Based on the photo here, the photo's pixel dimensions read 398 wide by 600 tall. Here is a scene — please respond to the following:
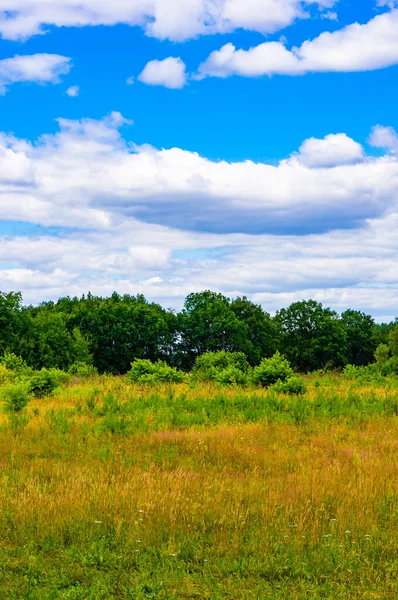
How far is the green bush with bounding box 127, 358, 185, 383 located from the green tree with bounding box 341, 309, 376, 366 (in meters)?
69.4

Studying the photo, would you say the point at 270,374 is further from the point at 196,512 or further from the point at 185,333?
the point at 185,333

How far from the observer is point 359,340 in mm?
95062

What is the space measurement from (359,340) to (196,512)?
91.3m

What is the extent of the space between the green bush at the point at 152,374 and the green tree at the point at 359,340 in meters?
69.4

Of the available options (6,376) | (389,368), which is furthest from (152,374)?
(389,368)

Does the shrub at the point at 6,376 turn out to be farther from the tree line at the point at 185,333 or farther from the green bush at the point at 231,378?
the tree line at the point at 185,333

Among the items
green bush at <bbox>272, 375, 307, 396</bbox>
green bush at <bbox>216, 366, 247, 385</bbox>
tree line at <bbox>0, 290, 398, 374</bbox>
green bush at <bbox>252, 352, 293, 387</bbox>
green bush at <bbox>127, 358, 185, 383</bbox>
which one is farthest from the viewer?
tree line at <bbox>0, 290, 398, 374</bbox>

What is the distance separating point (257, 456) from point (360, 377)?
17.2 m

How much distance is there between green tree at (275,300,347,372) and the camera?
8150cm

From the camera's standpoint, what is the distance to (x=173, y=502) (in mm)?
8125

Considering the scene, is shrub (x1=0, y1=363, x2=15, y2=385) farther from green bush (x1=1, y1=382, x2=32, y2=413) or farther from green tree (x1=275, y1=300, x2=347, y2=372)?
green tree (x1=275, y1=300, x2=347, y2=372)

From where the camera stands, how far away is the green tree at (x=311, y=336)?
81.5m

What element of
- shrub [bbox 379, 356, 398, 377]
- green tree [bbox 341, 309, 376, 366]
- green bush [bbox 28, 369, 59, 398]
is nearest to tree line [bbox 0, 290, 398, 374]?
green tree [bbox 341, 309, 376, 366]

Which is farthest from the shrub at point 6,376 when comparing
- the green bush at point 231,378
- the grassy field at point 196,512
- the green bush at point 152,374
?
the grassy field at point 196,512
